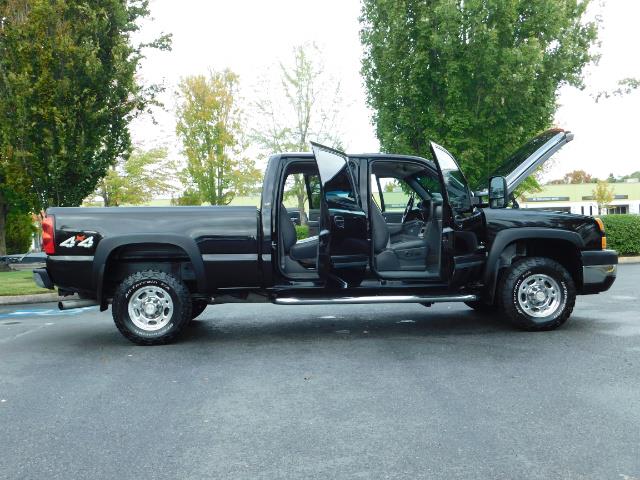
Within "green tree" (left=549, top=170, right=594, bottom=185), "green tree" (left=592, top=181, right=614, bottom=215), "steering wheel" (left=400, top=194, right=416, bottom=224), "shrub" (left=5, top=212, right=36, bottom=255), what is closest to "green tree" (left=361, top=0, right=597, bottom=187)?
"steering wheel" (left=400, top=194, right=416, bottom=224)

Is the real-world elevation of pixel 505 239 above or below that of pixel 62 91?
below

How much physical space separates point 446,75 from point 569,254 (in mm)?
10865

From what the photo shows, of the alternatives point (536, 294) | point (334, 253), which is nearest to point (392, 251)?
point (334, 253)

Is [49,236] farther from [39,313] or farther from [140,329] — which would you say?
[39,313]

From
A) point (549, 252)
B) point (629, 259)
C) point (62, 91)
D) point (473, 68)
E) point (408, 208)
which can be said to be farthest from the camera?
point (629, 259)

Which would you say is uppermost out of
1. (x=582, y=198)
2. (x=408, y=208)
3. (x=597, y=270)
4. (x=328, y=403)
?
(x=582, y=198)

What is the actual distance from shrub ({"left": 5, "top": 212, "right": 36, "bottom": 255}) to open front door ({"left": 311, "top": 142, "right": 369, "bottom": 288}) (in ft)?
73.9

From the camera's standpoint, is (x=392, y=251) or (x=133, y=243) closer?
(x=133, y=243)

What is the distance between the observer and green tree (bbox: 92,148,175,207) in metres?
39.0

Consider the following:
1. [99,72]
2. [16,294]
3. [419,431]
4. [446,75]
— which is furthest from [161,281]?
[446,75]

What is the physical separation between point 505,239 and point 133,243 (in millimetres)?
4109

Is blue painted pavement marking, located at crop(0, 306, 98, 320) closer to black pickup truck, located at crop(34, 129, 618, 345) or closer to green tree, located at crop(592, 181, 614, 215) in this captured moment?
black pickup truck, located at crop(34, 129, 618, 345)

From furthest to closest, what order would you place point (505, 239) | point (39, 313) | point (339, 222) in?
point (39, 313)
point (505, 239)
point (339, 222)

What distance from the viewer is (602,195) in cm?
6406
